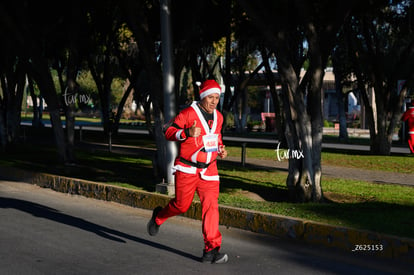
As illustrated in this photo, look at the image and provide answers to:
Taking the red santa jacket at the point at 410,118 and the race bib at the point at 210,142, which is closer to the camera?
the race bib at the point at 210,142

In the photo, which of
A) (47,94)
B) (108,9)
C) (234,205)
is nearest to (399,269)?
(234,205)

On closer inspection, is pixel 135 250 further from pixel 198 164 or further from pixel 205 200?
pixel 198 164

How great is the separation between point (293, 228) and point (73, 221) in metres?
3.12

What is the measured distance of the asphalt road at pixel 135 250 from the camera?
7000mm

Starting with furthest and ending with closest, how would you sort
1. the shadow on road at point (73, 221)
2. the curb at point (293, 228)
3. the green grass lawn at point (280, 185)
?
1. the green grass lawn at point (280, 185)
2. the shadow on road at point (73, 221)
3. the curb at point (293, 228)

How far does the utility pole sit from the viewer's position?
39.2 feet

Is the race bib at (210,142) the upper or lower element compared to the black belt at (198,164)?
upper

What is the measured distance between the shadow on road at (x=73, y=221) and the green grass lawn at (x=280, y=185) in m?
2.01

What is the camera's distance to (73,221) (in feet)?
32.7

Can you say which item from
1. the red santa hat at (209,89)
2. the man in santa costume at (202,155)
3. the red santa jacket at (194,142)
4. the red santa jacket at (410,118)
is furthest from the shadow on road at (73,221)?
the red santa jacket at (410,118)

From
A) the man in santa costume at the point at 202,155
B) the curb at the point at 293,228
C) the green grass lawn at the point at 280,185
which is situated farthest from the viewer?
the green grass lawn at the point at 280,185

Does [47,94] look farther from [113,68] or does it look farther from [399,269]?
[113,68]

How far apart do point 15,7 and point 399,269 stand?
43.2 feet

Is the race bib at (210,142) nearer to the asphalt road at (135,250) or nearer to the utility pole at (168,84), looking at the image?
the asphalt road at (135,250)
